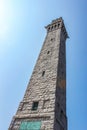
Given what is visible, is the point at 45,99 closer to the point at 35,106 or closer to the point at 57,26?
the point at 35,106

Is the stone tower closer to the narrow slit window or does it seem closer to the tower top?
the narrow slit window

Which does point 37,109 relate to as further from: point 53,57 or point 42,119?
point 53,57

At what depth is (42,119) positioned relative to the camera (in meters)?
13.4

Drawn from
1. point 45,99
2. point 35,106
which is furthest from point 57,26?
point 35,106

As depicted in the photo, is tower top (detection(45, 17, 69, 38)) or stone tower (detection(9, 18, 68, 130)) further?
tower top (detection(45, 17, 69, 38))

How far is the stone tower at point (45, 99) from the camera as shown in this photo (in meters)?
Result: 13.4

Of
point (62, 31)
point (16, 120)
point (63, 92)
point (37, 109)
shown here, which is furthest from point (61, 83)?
point (62, 31)

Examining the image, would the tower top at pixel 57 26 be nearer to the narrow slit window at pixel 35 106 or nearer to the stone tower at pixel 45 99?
the stone tower at pixel 45 99

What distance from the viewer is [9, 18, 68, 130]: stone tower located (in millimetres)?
13438

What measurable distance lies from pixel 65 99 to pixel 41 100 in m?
3.55

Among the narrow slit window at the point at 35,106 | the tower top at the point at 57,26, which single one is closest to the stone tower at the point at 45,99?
the narrow slit window at the point at 35,106

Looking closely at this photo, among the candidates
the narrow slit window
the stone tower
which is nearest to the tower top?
the stone tower

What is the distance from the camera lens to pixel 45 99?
15016 mm

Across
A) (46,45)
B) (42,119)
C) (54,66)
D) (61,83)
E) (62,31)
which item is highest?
(62,31)
